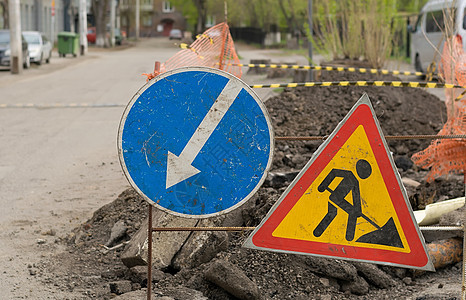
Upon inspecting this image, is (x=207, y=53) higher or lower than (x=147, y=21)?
higher

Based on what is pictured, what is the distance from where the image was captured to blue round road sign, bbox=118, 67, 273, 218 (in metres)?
4.12

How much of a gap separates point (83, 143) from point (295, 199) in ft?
27.3

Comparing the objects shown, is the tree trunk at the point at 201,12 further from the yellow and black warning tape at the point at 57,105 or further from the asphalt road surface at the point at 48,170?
the yellow and black warning tape at the point at 57,105

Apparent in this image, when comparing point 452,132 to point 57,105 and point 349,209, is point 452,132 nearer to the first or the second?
point 349,209

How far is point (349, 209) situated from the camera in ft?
13.6

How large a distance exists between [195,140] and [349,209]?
2.94 feet

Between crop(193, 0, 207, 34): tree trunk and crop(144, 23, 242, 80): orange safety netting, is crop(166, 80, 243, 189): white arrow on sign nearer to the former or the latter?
crop(144, 23, 242, 80): orange safety netting

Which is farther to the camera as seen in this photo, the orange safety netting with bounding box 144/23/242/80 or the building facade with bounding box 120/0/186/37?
the building facade with bounding box 120/0/186/37

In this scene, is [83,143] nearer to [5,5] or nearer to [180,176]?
[180,176]

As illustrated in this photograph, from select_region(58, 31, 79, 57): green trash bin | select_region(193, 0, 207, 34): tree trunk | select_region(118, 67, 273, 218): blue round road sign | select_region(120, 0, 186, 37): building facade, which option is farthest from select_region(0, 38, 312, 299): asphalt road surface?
select_region(120, 0, 186, 37): building facade

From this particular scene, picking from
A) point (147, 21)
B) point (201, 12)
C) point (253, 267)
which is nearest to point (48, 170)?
point (253, 267)

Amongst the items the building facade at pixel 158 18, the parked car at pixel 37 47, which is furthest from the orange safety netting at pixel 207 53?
the building facade at pixel 158 18

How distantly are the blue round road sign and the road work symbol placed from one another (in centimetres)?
24

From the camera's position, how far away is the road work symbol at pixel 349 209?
13.5 ft
